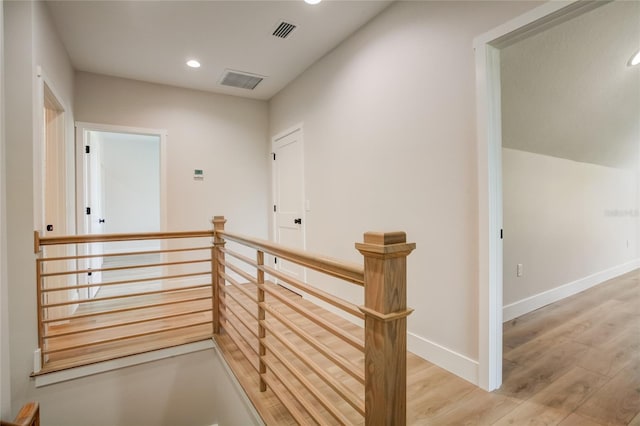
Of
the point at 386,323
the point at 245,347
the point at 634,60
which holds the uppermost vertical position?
the point at 634,60

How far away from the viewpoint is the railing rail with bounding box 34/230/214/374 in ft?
6.98

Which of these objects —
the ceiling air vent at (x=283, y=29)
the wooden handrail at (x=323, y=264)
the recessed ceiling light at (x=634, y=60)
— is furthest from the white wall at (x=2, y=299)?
the recessed ceiling light at (x=634, y=60)

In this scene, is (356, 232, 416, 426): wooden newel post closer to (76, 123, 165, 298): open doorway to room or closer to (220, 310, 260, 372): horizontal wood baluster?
(220, 310, 260, 372): horizontal wood baluster

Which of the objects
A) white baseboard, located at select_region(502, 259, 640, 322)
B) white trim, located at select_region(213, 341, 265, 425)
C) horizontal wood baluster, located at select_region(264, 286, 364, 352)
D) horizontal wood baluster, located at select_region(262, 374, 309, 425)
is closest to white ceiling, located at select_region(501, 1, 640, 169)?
white baseboard, located at select_region(502, 259, 640, 322)

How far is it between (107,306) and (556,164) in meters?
5.00

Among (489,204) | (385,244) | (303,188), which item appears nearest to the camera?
(385,244)

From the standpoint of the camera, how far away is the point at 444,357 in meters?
2.03

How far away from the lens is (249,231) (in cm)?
Answer: 440

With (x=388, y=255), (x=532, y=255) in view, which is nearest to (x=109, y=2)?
(x=388, y=255)

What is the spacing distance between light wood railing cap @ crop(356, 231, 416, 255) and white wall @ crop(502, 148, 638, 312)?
2.28 metres

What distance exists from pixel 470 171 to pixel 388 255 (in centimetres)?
128

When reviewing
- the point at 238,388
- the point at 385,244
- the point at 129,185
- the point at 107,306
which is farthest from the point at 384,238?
the point at 129,185

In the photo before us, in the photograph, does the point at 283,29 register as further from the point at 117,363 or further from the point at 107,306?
the point at 107,306

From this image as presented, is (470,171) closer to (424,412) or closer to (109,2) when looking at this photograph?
(424,412)
